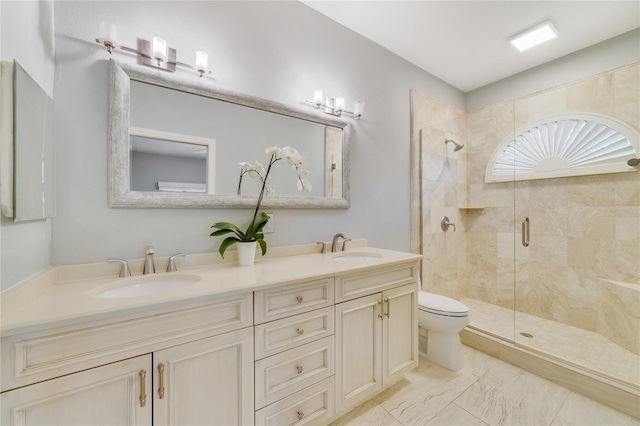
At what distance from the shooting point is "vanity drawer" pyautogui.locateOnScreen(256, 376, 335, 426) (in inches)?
43.1

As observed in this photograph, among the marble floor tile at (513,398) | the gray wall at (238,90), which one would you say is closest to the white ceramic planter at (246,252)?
the gray wall at (238,90)

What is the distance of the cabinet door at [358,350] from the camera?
4.30ft

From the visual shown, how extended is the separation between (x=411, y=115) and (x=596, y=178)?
5.42ft

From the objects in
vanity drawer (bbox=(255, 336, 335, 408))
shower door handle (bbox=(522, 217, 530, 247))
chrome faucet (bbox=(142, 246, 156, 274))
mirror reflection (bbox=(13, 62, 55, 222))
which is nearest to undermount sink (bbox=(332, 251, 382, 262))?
vanity drawer (bbox=(255, 336, 335, 408))

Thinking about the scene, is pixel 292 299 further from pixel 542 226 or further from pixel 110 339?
pixel 542 226

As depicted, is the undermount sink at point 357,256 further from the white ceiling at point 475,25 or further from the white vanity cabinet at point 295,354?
the white ceiling at point 475,25

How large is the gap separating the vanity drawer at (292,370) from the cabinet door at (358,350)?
3.2 inches

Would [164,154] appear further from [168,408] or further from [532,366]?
[532,366]

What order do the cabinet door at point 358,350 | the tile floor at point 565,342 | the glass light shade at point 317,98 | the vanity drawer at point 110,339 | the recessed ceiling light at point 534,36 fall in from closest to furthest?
the vanity drawer at point 110,339, the cabinet door at point 358,350, the tile floor at point 565,342, the glass light shade at point 317,98, the recessed ceiling light at point 534,36

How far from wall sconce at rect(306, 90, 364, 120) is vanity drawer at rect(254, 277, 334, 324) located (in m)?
1.23

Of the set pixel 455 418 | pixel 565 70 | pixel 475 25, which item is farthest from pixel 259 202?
pixel 565 70

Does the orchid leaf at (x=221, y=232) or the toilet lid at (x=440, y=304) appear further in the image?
the toilet lid at (x=440, y=304)

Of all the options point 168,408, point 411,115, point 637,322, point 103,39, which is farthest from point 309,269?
point 637,322

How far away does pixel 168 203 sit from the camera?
1276 millimetres
